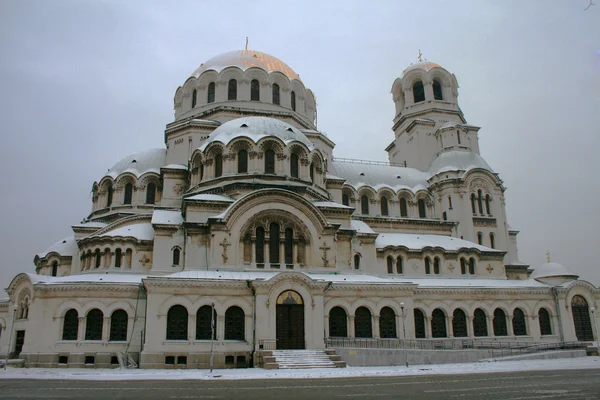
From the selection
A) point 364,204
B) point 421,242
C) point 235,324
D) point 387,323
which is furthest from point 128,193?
point 421,242

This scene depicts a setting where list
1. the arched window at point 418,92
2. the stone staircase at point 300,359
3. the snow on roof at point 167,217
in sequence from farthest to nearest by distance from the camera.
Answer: the arched window at point 418,92
the snow on roof at point 167,217
the stone staircase at point 300,359

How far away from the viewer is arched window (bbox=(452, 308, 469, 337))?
3444 cm

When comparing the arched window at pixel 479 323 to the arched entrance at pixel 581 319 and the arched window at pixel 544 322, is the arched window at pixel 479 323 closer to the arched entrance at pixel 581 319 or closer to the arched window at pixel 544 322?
the arched window at pixel 544 322

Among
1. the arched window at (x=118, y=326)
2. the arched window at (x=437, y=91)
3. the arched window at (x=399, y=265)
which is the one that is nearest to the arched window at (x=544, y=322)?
the arched window at (x=399, y=265)

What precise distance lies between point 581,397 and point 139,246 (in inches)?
1079

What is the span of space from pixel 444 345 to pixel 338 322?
24.6ft

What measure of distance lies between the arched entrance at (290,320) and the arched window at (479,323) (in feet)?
45.7

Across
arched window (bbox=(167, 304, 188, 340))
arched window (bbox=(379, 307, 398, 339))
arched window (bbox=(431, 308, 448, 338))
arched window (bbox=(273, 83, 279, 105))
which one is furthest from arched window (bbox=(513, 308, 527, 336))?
arched window (bbox=(273, 83, 279, 105))

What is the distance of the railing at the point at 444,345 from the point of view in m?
28.5

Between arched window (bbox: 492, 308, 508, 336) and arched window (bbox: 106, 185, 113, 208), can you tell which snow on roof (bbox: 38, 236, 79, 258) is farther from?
arched window (bbox: 492, 308, 508, 336)

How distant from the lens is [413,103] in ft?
179

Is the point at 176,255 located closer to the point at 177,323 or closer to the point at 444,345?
the point at 177,323

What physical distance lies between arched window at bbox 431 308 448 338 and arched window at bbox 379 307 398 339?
396 centimetres

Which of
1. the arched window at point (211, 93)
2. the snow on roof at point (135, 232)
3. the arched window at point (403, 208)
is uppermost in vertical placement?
the arched window at point (211, 93)
